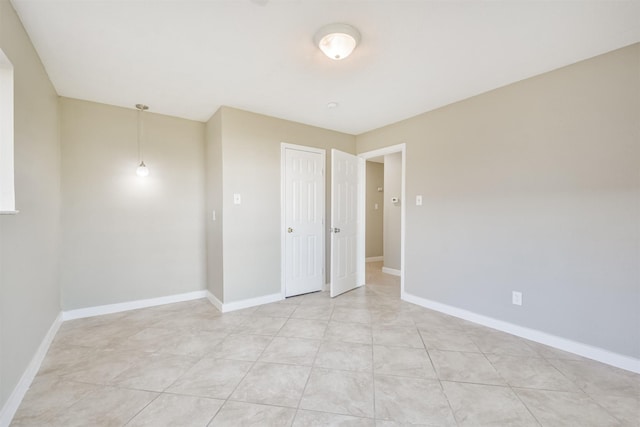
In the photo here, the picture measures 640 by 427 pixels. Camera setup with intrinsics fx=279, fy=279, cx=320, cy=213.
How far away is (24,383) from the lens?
5.91 ft

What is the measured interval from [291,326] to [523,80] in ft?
10.6

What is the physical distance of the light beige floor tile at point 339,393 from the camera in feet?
5.50

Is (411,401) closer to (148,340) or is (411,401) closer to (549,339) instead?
(549,339)

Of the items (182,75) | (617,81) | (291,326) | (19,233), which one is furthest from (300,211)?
(617,81)

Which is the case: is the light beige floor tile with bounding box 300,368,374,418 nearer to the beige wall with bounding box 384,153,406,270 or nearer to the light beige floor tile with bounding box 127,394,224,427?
the light beige floor tile with bounding box 127,394,224,427

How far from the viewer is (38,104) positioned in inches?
86.6

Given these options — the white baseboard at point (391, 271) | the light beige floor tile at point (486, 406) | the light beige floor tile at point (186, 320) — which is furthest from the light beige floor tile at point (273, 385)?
the white baseboard at point (391, 271)

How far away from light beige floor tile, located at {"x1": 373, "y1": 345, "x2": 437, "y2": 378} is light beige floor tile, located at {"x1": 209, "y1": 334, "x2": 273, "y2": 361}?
98 cm

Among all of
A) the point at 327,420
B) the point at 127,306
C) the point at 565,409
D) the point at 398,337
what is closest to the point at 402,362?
the point at 398,337

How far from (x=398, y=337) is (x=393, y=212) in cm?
301

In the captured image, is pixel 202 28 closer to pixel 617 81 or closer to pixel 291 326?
pixel 291 326

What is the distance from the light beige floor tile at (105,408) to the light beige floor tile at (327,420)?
0.98 meters

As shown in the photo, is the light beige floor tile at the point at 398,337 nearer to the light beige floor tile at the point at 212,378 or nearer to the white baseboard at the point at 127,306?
the light beige floor tile at the point at 212,378

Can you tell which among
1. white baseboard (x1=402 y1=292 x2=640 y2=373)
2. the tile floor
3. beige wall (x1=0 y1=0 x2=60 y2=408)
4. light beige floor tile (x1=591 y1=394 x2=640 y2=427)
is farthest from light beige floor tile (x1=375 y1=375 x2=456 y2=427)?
beige wall (x1=0 y1=0 x2=60 y2=408)
